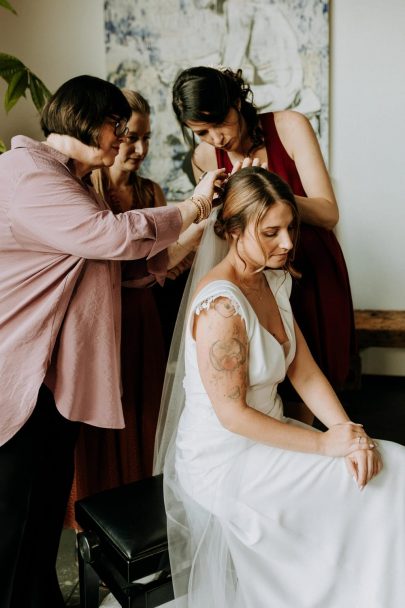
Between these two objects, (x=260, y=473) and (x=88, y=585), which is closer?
(x=260, y=473)

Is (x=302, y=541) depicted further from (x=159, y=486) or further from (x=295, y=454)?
(x=159, y=486)

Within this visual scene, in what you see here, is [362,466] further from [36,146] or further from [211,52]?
[211,52]

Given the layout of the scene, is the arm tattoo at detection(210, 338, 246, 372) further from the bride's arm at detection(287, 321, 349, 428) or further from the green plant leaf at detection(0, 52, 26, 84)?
the green plant leaf at detection(0, 52, 26, 84)

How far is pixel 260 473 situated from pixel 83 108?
0.94 metres

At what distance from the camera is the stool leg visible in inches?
63.2

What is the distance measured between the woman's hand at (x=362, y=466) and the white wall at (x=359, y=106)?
2732 mm

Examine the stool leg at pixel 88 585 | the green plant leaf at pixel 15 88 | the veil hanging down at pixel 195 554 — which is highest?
the green plant leaf at pixel 15 88

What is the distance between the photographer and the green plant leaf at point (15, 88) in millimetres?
3109

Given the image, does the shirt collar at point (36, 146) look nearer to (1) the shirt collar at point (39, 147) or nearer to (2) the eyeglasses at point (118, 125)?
(1) the shirt collar at point (39, 147)

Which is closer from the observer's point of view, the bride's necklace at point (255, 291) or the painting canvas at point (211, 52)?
the bride's necklace at point (255, 291)

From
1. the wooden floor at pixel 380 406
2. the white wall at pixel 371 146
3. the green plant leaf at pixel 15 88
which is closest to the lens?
the green plant leaf at pixel 15 88

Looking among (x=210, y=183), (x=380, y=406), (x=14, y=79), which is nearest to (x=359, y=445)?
(x=210, y=183)

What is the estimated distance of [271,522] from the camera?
1425 mm

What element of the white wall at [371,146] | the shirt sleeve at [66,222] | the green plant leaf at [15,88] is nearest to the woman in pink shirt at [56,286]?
the shirt sleeve at [66,222]
